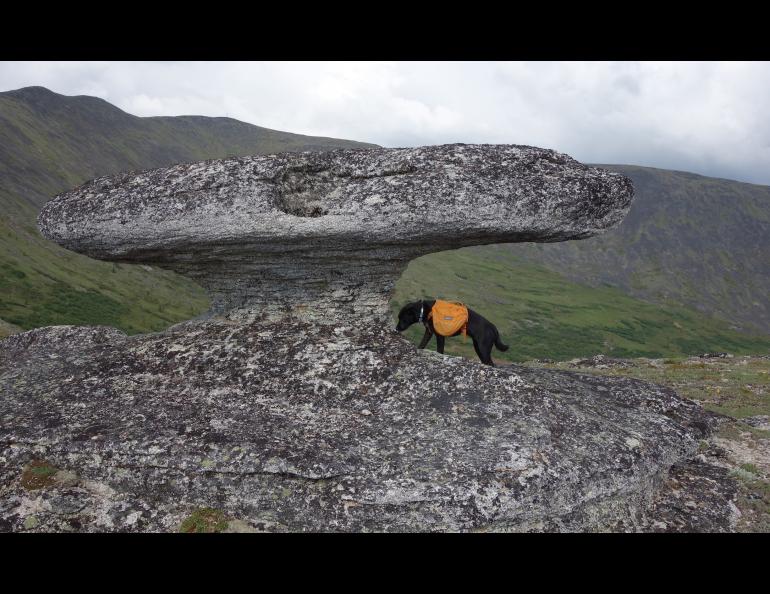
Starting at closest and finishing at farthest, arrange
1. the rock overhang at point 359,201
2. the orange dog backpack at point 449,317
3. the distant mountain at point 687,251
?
the rock overhang at point 359,201
the orange dog backpack at point 449,317
the distant mountain at point 687,251

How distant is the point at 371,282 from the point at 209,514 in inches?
285

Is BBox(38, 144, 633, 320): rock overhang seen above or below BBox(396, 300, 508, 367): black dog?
above

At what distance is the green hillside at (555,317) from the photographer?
65.4 m

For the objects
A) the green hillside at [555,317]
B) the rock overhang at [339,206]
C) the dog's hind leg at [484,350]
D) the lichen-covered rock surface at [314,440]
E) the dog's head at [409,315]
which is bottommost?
the green hillside at [555,317]

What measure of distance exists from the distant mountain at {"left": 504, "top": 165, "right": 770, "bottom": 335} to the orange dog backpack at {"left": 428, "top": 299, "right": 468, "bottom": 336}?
12075cm

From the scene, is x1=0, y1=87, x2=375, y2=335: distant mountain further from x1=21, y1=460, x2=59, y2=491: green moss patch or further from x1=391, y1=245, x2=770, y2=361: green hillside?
x1=391, y1=245, x2=770, y2=361: green hillside

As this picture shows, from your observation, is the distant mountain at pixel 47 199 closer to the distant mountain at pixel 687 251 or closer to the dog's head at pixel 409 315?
the dog's head at pixel 409 315

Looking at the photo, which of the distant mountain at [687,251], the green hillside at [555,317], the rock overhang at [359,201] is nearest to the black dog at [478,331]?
the rock overhang at [359,201]

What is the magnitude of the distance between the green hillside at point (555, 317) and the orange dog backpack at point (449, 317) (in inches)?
1227

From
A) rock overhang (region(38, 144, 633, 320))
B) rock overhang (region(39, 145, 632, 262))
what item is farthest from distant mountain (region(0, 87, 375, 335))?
rock overhang (region(39, 145, 632, 262))

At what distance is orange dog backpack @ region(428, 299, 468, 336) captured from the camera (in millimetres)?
16078

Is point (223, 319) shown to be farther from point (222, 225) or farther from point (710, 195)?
point (710, 195)

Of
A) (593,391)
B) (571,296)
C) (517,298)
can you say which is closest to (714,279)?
(571,296)

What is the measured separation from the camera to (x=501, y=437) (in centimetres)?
1147
